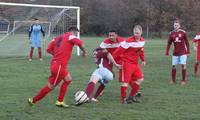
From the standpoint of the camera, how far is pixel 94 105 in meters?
9.94

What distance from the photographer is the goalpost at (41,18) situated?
83.3 feet

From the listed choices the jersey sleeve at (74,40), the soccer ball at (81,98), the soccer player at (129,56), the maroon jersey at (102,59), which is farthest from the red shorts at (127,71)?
the jersey sleeve at (74,40)

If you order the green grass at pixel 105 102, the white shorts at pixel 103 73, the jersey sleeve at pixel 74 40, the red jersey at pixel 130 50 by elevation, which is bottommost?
the green grass at pixel 105 102

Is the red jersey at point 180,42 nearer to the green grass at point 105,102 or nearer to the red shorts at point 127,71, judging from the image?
the green grass at point 105,102

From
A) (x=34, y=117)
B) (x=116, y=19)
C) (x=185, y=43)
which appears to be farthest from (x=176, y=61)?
(x=116, y=19)

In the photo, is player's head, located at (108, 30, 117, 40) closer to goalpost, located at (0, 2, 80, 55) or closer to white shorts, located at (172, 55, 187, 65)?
white shorts, located at (172, 55, 187, 65)

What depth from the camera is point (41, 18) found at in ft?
83.6

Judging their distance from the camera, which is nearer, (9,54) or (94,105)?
(94,105)

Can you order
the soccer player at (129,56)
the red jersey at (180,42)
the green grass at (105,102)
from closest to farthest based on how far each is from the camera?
the green grass at (105,102), the soccer player at (129,56), the red jersey at (180,42)

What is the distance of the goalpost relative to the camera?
25.4m

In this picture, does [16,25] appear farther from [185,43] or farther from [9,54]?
[185,43]

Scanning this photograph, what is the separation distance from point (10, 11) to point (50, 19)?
2.33 meters

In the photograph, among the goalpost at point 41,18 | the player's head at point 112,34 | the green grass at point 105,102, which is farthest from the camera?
the goalpost at point 41,18

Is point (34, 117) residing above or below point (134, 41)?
below
